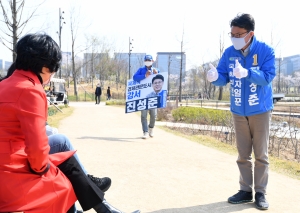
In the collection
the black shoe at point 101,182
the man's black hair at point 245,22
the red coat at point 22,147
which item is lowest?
the black shoe at point 101,182

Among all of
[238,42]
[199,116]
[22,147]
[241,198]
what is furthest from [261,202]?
[199,116]

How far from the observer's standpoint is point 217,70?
3.63 m

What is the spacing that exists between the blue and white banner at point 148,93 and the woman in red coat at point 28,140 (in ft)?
18.6

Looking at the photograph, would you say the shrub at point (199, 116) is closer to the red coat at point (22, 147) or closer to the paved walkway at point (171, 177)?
the paved walkway at point (171, 177)

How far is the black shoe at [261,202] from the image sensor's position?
315 cm

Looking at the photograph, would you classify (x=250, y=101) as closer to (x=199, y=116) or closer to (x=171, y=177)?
(x=171, y=177)

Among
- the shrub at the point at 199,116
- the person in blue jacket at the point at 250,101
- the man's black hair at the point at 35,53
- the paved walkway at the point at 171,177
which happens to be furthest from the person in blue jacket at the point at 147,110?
the man's black hair at the point at 35,53

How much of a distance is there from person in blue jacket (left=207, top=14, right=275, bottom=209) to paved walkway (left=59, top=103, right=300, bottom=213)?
254mm

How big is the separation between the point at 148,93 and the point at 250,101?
15.9 feet

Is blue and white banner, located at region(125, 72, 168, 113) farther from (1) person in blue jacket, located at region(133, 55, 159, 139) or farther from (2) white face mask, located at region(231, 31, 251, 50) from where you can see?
(2) white face mask, located at region(231, 31, 251, 50)

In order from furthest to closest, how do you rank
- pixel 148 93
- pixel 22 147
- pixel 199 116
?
pixel 199 116 < pixel 148 93 < pixel 22 147

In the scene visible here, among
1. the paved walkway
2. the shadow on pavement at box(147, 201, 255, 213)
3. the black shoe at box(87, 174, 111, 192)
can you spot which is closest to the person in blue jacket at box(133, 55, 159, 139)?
the paved walkway

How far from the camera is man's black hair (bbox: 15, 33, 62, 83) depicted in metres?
2.02

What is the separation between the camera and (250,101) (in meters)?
3.28
